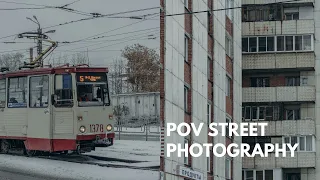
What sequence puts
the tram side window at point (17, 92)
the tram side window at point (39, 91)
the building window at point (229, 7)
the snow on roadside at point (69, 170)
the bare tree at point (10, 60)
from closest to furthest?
the snow on roadside at point (69, 170), the tram side window at point (39, 91), the tram side window at point (17, 92), the building window at point (229, 7), the bare tree at point (10, 60)

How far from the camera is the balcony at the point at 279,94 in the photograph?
32.2 metres

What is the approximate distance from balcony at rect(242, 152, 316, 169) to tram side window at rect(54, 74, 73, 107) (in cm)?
1637

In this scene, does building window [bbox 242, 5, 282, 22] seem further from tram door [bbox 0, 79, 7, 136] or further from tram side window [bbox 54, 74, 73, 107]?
tram side window [bbox 54, 74, 73, 107]

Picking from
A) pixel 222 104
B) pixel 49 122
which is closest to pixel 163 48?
pixel 49 122

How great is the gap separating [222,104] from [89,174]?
34.8ft

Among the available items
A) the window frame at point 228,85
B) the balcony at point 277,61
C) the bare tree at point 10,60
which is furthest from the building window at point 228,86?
the bare tree at point 10,60

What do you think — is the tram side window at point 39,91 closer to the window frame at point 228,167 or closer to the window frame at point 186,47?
the window frame at point 186,47

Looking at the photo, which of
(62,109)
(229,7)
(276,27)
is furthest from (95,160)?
(276,27)

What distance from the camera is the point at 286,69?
32531 millimetres

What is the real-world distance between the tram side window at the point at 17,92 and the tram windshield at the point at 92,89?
246 centimetres

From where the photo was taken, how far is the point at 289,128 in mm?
32281

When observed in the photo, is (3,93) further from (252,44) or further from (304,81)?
(304,81)

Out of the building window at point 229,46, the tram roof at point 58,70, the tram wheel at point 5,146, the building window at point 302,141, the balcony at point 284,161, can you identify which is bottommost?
the balcony at point 284,161

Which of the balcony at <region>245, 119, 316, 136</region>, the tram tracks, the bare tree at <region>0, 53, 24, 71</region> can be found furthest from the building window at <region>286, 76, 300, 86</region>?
A: the bare tree at <region>0, 53, 24, 71</region>
